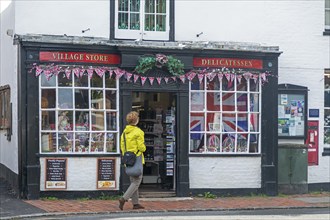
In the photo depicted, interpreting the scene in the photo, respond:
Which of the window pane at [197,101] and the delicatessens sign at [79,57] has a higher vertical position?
the delicatessens sign at [79,57]

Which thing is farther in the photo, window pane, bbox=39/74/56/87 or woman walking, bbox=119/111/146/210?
window pane, bbox=39/74/56/87

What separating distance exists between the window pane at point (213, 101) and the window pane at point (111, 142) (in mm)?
2383

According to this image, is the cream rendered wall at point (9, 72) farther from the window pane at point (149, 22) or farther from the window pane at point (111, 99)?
the window pane at point (149, 22)

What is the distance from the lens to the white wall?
14852mm

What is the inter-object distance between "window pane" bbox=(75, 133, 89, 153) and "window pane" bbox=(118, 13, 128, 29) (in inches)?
104

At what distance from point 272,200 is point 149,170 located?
3303 mm

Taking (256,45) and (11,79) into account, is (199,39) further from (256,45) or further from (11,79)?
(11,79)

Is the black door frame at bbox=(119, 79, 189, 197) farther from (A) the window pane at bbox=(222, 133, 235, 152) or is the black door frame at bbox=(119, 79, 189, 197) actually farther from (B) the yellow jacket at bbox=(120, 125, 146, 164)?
(B) the yellow jacket at bbox=(120, 125, 146, 164)

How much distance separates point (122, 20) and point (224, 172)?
14.0 feet

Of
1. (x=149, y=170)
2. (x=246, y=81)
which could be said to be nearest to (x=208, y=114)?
(x=246, y=81)

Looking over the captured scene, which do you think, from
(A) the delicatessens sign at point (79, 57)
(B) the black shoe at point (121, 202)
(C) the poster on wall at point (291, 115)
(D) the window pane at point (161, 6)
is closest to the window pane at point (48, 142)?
(A) the delicatessens sign at point (79, 57)

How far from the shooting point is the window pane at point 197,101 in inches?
590

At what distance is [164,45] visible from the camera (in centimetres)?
1451

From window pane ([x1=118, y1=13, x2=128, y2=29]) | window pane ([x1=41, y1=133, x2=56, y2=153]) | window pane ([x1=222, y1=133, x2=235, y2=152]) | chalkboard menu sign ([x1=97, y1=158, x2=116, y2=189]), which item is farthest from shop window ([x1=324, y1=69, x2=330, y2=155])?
window pane ([x1=41, y1=133, x2=56, y2=153])
